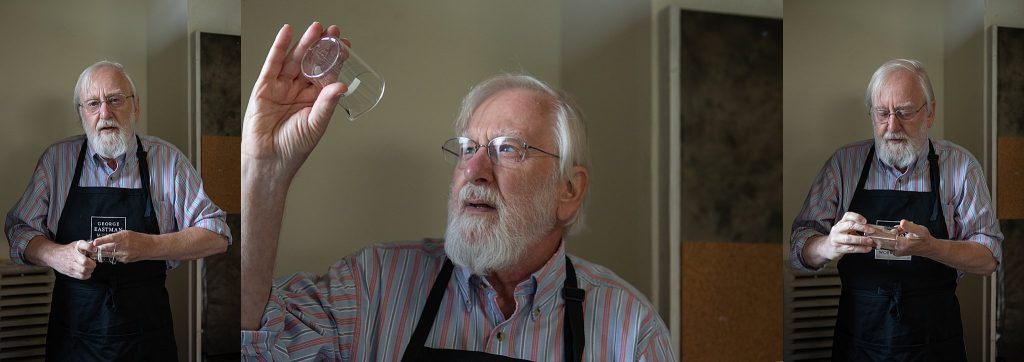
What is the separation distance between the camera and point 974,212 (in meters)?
2.09

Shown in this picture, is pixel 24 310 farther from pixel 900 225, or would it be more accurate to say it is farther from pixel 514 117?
pixel 900 225

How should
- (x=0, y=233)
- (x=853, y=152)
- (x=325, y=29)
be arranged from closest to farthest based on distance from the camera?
1. (x=0, y=233)
2. (x=325, y=29)
3. (x=853, y=152)

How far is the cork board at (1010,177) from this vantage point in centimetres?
214

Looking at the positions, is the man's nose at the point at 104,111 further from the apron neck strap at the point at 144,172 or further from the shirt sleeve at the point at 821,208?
the shirt sleeve at the point at 821,208

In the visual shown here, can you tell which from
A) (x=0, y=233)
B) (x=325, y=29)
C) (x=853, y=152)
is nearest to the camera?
(x=0, y=233)

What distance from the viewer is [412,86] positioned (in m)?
1.80

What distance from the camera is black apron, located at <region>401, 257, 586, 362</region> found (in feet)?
5.84

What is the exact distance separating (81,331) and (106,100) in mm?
446

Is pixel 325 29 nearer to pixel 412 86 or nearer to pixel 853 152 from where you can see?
pixel 412 86

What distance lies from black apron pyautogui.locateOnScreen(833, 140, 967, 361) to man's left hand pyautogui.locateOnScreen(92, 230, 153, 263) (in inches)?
59.6

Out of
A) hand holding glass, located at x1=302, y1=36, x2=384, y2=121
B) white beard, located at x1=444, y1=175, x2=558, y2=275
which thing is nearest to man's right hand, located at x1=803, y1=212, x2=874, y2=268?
white beard, located at x1=444, y1=175, x2=558, y2=275

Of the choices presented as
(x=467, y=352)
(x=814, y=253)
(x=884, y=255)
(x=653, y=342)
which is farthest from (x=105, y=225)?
(x=884, y=255)

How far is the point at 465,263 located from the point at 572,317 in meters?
0.25

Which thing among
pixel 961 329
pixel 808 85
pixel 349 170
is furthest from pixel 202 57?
pixel 961 329
